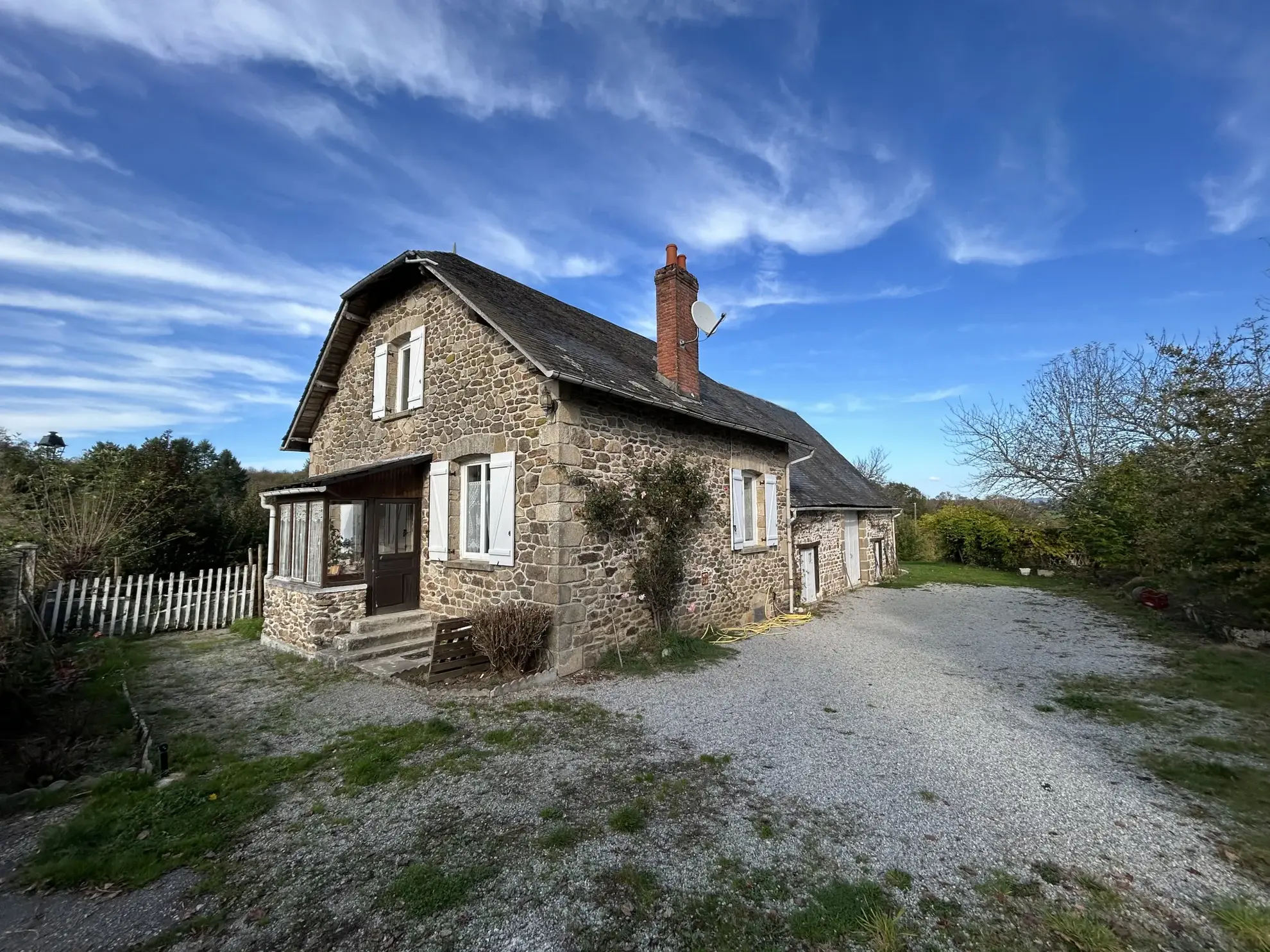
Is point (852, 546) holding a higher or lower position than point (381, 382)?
lower

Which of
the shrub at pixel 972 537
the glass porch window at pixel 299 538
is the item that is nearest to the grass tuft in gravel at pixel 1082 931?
the glass porch window at pixel 299 538

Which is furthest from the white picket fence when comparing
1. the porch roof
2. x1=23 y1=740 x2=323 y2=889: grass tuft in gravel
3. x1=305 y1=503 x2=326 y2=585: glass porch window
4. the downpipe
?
the downpipe

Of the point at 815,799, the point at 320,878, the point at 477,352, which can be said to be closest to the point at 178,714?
the point at 320,878

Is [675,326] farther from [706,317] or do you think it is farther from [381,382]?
[381,382]

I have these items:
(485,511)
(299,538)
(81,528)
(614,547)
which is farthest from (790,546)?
(81,528)

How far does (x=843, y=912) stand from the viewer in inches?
111

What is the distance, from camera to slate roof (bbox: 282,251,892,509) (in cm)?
766

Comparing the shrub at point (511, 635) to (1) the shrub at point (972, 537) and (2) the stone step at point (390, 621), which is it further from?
(1) the shrub at point (972, 537)

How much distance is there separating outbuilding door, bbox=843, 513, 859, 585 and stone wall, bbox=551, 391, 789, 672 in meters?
6.31

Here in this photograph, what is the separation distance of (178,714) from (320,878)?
408 centimetres

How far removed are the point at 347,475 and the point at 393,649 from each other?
2.62 meters

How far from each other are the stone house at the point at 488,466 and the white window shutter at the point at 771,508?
0.21 feet

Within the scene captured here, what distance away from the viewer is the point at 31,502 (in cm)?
1062

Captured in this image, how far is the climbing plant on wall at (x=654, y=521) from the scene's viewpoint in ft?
25.0
